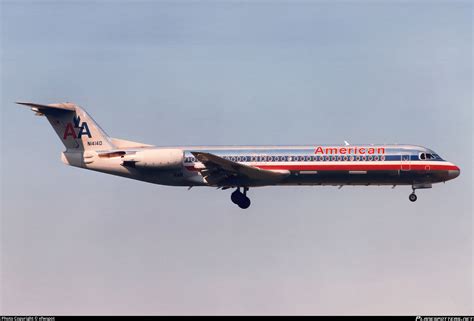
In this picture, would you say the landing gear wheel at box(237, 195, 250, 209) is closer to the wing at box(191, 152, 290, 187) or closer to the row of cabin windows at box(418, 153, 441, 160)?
the wing at box(191, 152, 290, 187)

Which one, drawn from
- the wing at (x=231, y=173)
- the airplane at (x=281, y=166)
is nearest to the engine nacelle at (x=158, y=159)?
the airplane at (x=281, y=166)

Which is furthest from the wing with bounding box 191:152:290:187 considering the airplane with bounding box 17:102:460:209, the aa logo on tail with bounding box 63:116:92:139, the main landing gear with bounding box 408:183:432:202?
the aa logo on tail with bounding box 63:116:92:139

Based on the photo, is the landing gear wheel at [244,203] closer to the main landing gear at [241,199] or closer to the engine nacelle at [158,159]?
the main landing gear at [241,199]

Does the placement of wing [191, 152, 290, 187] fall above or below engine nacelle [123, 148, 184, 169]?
below

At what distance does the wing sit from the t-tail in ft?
23.2

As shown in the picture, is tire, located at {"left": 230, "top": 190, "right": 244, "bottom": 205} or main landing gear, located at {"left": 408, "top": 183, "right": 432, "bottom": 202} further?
tire, located at {"left": 230, "top": 190, "right": 244, "bottom": 205}

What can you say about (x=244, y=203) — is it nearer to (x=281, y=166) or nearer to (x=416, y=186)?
(x=281, y=166)

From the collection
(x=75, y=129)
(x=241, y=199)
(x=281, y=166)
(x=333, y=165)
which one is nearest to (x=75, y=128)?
(x=75, y=129)

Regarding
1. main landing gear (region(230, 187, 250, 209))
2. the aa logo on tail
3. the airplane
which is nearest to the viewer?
the airplane

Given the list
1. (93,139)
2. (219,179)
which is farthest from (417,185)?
(93,139)

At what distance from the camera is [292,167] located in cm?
4650

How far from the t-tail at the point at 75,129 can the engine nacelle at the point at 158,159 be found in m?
3.44

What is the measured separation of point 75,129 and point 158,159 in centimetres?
694

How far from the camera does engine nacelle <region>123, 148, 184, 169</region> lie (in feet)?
153
